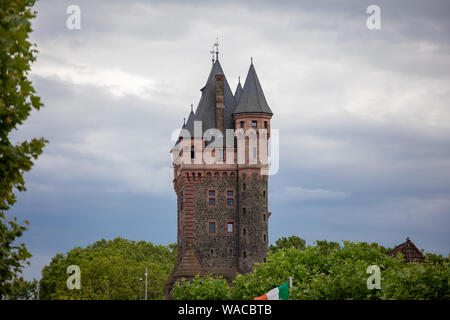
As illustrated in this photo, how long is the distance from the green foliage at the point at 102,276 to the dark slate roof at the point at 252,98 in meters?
33.2

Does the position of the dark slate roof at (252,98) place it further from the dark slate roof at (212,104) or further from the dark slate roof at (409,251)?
the dark slate roof at (409,251)

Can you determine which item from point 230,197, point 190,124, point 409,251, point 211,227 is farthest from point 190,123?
point 409,251

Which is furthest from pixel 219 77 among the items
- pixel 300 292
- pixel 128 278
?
pixel 300 292

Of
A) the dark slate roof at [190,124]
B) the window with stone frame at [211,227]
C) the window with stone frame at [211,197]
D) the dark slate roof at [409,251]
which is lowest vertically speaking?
the dark slate roof at [409,251]

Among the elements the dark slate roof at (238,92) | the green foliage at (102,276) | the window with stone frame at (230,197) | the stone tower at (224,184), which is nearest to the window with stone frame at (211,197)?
the stone tower at (224,184)

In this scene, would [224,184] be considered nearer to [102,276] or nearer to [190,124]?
[190,124]

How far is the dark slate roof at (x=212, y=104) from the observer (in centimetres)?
10919

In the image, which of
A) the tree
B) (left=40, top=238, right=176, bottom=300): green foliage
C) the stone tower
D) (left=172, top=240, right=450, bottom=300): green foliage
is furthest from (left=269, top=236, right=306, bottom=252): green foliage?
the tree

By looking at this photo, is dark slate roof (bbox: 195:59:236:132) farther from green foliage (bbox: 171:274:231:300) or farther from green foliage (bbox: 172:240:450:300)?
green foliage (bbox: 171:274:231:300)

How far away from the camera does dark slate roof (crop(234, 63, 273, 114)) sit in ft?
351
